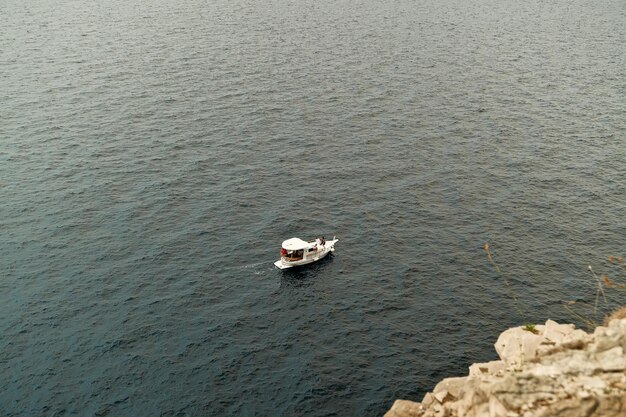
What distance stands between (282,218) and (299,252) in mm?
13921

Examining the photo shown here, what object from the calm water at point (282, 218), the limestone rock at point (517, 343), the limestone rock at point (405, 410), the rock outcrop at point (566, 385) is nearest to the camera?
the rock outcrop at point (566, 385)

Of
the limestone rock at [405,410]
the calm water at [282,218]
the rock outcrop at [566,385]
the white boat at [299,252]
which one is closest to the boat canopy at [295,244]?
the white boat at [299,252]

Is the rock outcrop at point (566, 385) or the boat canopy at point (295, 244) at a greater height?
the rock outcrop at point (566, 385)

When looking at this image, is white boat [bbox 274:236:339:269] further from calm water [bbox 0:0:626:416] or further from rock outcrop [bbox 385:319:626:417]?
rock outcrop [bbox 385:319:626:417]

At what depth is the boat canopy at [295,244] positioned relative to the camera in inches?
3770

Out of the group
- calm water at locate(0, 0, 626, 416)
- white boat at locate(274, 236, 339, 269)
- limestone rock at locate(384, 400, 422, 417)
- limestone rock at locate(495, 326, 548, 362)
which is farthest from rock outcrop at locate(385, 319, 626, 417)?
white boat at locate(274, 236, 339, 269)

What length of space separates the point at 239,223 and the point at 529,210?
47.9 metres

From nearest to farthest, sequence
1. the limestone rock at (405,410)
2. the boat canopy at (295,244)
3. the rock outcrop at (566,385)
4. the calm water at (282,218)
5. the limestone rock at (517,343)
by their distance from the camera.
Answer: the rock outcrop at (566,385), the limestone rock at (517,343), the limestone rock at (405,410), the calm water at (282,218), the boat canopy at (295,244)

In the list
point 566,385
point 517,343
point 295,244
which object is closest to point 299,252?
point 295,244

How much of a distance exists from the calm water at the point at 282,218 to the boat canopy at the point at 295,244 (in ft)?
10.0

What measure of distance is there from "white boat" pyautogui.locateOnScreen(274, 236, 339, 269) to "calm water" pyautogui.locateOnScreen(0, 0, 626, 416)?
195cm

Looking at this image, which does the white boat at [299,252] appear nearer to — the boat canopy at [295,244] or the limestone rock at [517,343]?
the boat canopy at [295,244]

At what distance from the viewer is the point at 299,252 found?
96.0m

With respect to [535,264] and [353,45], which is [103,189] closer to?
[535,264]
